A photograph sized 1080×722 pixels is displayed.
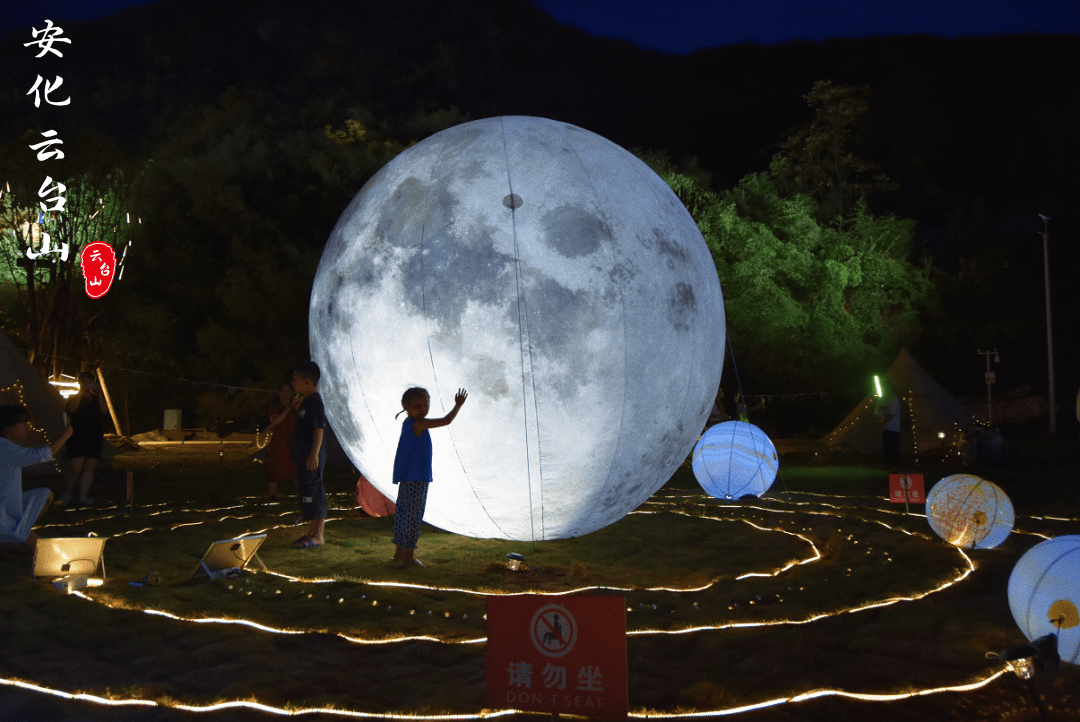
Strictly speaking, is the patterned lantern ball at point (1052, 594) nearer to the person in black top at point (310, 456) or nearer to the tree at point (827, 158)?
the person in black top at point (310, 456)

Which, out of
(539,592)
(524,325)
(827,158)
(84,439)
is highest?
(827,158)

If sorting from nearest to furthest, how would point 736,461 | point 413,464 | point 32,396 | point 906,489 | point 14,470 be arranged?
1. point 413,464
2. point 14,470
3. point 906,489
4. point 736,461
5. point 32,396

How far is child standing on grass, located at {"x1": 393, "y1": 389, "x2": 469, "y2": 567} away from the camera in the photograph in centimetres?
615

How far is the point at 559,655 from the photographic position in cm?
338

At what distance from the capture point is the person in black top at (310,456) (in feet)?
26.2

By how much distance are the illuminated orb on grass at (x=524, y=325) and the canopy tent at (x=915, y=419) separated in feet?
45.2

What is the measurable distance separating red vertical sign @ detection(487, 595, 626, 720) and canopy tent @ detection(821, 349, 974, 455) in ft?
55.8

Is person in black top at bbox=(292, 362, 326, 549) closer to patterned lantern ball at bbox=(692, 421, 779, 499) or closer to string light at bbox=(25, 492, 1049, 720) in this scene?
string light at bbox=(25, 492, 1049, 720)

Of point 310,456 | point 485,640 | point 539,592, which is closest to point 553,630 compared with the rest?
point 485,640

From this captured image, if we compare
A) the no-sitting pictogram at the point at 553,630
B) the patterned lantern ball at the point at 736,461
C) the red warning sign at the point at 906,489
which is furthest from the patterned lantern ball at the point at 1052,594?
the patterned lantern ball at the point at 736,461

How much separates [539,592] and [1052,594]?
132 inches

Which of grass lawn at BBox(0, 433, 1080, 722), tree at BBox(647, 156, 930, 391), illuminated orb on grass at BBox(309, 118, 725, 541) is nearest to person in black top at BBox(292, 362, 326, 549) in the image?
grass lawn at BBox(0, 433, 1080, 722)

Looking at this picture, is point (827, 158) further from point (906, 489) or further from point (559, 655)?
point (559, 655)

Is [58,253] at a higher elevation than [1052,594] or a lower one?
higher
